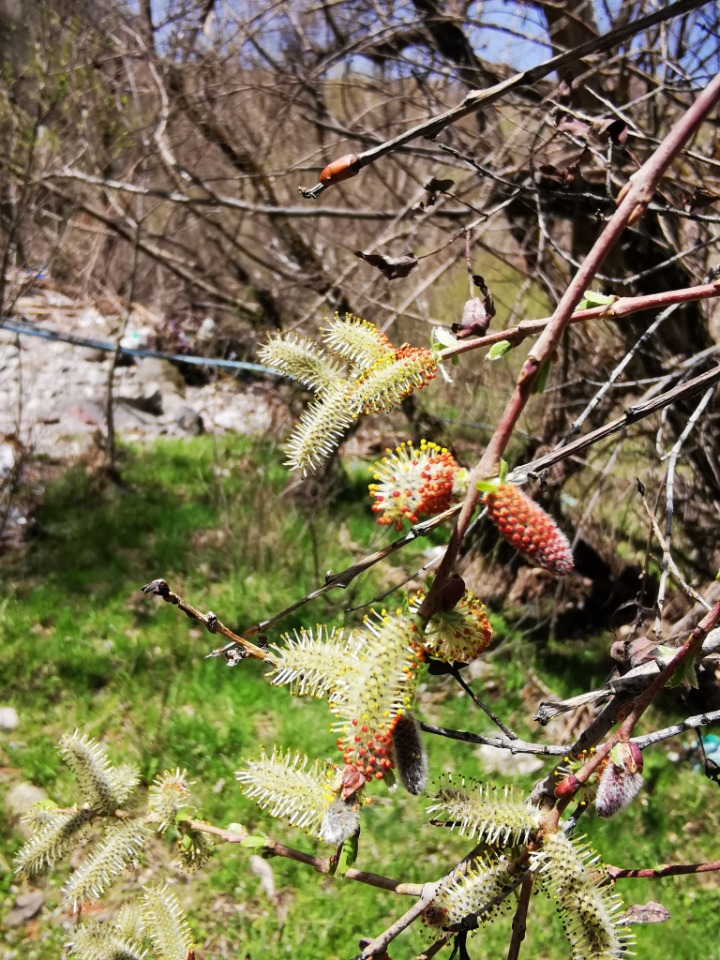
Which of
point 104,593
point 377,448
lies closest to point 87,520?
point 104,593

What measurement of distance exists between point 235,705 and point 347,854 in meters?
2.88

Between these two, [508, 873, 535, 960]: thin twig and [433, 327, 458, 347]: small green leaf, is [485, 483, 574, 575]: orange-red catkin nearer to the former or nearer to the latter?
[433, 327, 458, 347]: small green leaf

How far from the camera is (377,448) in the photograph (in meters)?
6.24

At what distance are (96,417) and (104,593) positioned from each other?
3.55 meters

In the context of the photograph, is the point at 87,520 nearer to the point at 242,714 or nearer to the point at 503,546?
the point at 242,714

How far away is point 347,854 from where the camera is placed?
0.88m

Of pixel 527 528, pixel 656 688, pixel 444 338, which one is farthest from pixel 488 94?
pixel 656 688

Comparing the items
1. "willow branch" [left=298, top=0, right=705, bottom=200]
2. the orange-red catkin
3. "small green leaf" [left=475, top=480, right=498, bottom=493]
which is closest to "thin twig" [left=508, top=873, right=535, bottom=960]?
the orange-red catkin

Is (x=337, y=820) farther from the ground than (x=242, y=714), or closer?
farther from the ground

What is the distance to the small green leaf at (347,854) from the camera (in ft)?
2.83

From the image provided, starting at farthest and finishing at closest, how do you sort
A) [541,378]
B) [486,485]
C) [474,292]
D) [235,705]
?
[474,292], [235,705], [541,378], [486,485]

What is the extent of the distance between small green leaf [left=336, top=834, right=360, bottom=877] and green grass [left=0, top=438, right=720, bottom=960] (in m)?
2.01

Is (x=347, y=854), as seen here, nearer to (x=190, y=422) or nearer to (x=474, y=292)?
(x=474, y=292)

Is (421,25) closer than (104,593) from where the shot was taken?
Yes
